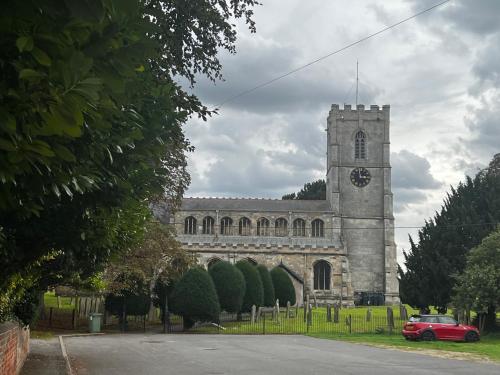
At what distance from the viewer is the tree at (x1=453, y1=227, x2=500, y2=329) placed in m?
27.5

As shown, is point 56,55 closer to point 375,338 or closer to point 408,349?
point 408,349

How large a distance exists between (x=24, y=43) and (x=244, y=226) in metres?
75.3

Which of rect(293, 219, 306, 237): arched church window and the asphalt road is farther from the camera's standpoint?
rect(293, 219, 306, 237): arched church window

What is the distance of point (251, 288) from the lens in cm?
4041

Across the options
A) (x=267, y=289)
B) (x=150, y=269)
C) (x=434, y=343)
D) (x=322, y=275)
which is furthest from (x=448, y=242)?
(x=322, y=275)

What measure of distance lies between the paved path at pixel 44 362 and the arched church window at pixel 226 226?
56575 millimetres

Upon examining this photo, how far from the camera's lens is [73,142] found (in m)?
4.17

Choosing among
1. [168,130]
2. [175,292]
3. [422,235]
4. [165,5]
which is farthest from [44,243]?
[422,235]

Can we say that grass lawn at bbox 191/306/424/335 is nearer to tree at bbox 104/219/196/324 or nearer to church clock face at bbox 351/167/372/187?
tree at bbox 104/219/196/324

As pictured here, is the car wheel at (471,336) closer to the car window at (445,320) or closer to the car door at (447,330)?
the car door at (447,330)

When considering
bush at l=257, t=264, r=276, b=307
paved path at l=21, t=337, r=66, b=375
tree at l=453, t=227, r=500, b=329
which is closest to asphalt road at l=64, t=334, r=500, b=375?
paved path at l=21, t=337, r=66, b=375

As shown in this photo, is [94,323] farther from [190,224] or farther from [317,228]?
[317,228]

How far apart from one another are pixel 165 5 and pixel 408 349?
16.4 metres

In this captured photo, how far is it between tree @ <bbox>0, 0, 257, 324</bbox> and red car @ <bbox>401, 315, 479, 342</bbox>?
67.0 feet
